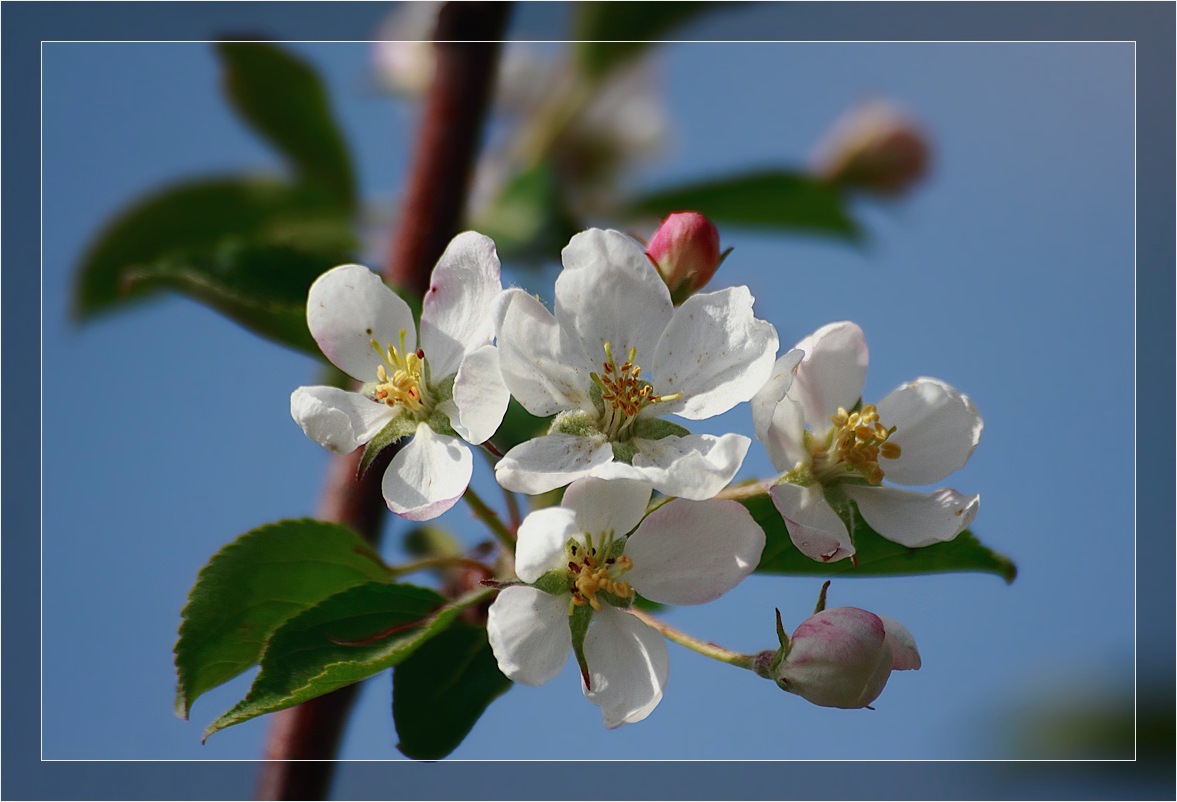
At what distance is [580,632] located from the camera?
3.16 ft

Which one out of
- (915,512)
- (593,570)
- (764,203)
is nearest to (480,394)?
(593,570)

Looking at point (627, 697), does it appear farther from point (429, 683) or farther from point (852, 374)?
point (852, 374)

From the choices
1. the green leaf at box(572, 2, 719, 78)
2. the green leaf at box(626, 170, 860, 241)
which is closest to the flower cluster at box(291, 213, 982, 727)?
the green leaf at box(626, 170, 860, 241)

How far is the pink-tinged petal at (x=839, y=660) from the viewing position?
916 mm

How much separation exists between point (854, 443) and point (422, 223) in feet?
2.08

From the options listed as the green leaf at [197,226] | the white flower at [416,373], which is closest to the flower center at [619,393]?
the white flower at [416,373]

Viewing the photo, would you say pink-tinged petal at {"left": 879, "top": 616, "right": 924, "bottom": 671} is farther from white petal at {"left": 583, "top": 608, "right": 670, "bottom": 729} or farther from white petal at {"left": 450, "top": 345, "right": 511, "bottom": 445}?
white petal at {"left": 450, "top": 345, "right": 511, "bottom": 445}

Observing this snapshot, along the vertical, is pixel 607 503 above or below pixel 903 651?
above

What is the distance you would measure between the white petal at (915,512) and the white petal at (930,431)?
0.11 feet

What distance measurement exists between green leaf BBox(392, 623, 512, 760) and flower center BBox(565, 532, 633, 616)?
0.14 metres

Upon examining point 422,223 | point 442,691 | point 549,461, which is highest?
point 422,223

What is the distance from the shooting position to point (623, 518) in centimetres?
96

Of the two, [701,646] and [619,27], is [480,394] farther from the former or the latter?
[619,27]

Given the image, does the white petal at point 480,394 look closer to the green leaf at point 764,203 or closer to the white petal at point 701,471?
the white petal at point 701,471
